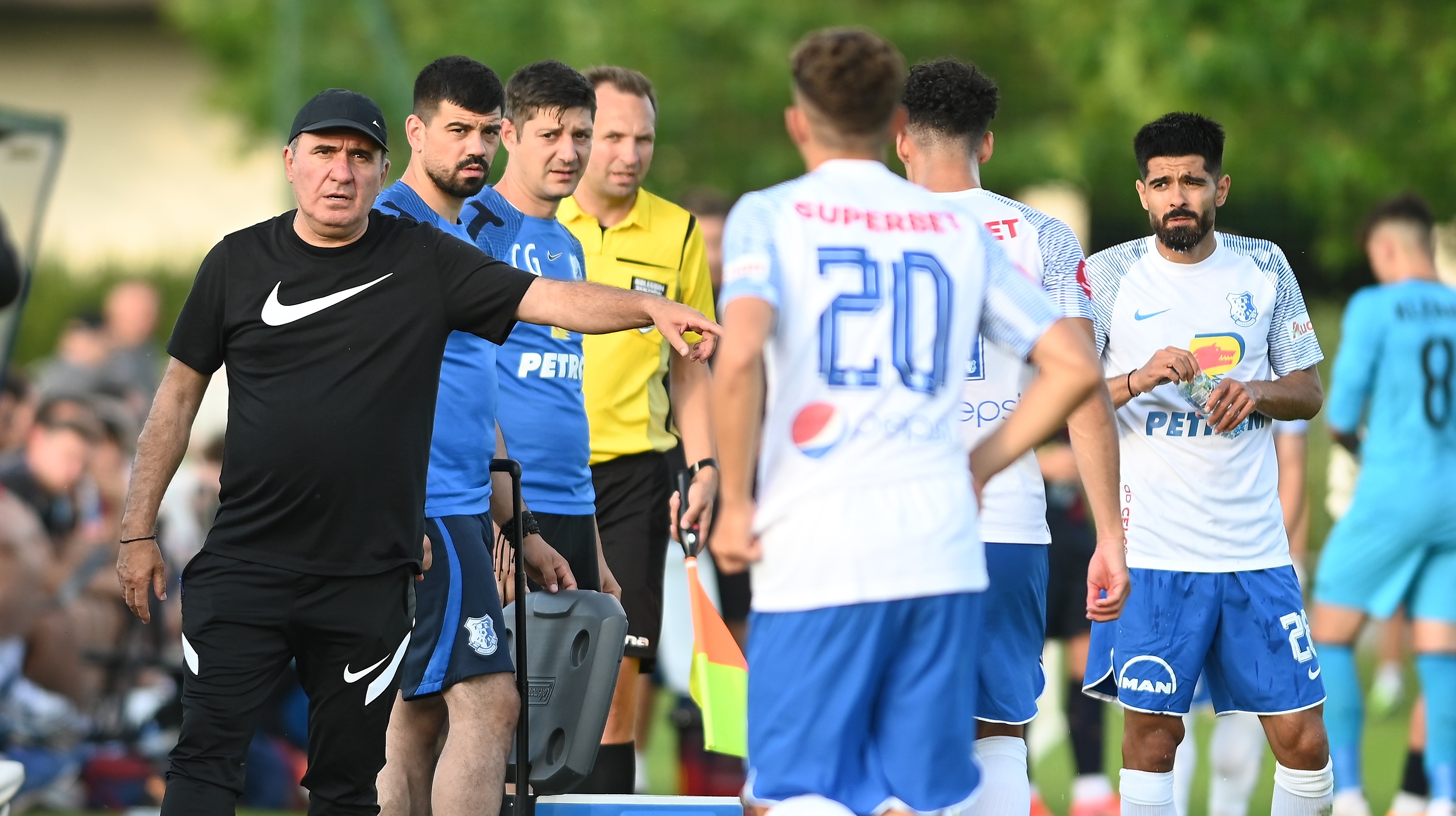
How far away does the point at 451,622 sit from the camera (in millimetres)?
5234

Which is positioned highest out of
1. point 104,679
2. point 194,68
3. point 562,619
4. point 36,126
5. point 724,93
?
point 194,68

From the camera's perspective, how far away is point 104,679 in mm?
9969

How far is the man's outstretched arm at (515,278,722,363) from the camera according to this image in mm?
4602

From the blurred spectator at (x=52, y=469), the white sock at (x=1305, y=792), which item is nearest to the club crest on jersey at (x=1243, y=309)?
the white sock at (x=1305, y=792)

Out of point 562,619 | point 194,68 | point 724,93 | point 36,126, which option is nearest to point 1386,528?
point 562,619

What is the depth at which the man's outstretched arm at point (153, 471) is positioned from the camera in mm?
4871

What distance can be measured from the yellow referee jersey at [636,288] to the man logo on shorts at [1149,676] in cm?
204

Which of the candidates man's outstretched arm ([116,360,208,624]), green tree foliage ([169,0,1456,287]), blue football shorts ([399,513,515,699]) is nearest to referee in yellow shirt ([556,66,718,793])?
blue football shorts ([399,513,515,699])

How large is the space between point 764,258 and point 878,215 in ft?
0.99

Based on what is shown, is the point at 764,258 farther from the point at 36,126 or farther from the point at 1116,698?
the point at 36,126

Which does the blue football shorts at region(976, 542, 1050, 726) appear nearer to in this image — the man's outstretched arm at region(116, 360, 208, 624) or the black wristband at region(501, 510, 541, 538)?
the black wristband at region(501, 510, 541, 538)

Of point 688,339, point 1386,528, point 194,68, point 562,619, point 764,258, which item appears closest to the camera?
point 764,258

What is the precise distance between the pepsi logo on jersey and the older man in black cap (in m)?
0.82

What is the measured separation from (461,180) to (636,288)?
125 cm
